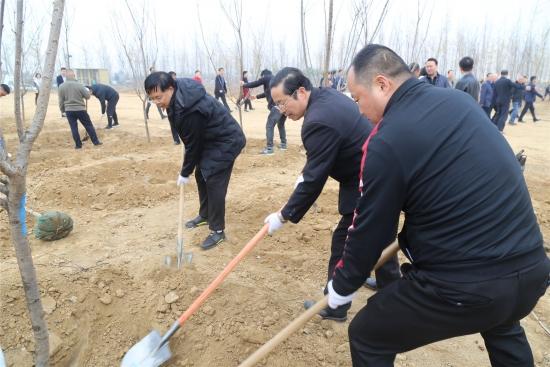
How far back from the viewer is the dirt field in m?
2.41

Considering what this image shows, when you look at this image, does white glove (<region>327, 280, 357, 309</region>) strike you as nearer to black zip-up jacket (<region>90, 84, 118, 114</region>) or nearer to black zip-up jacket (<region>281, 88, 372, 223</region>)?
Answer: black zip-up jacket (<region>281, 88, 372, 223</region>)

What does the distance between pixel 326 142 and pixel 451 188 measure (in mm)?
980

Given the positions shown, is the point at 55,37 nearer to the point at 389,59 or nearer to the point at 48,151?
the point at 389,59

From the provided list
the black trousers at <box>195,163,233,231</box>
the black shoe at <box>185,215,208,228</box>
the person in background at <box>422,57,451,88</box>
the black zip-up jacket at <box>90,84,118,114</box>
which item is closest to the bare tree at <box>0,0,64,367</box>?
the black trousers at <box>195,163,233,231</box>

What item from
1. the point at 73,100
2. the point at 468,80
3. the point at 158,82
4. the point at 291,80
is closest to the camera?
the point at 291,80

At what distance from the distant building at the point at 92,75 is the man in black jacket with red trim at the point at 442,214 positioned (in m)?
41.0

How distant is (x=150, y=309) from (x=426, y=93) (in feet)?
7.48

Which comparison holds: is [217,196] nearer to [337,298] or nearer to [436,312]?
[337,298]

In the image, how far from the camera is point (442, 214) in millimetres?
1303

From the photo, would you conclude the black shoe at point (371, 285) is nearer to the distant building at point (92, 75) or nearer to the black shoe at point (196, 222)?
the black shoe at point (196, 222)

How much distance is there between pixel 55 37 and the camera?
1460 mm

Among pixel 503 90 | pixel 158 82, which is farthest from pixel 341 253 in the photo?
pixel 503 90

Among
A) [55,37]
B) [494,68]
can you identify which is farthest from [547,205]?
[494,68]

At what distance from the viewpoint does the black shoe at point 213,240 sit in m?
3.63
